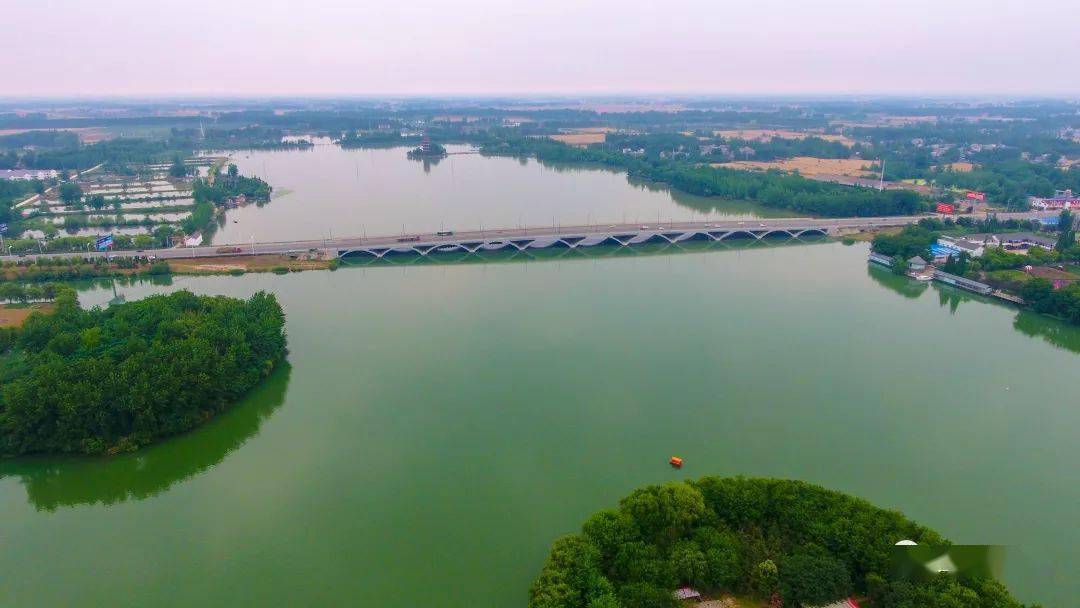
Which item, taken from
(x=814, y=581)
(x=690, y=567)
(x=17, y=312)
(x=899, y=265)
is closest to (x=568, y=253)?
(x=899, y=265)

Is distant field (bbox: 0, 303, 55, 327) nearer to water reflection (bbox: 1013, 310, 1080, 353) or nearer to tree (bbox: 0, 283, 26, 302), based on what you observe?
tree (bbox: 0, 283, 26, 302)

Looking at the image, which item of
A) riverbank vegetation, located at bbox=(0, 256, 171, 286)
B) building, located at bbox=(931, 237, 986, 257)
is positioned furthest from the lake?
building, located at bbox=(931, 237, 986, 257)

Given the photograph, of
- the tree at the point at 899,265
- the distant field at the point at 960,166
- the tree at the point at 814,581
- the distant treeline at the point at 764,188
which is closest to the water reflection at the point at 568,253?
the tree at the point at 899,265

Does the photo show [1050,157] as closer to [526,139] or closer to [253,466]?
[526,139]

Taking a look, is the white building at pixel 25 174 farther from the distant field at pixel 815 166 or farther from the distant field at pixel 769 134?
the distant field at pixel 769 134

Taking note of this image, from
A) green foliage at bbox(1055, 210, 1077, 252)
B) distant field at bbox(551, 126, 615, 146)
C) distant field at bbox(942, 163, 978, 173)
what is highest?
distant field at bbox(551, 126, 615, 146)
